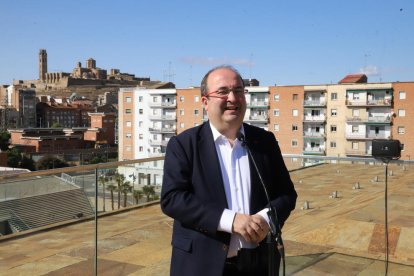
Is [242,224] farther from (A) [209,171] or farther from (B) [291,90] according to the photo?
(B) [291,90]

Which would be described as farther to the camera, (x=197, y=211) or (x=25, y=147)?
(x=25, y=147)

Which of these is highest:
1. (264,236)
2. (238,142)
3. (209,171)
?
(238,142)

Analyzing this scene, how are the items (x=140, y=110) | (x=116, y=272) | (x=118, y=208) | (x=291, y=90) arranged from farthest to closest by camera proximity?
(x=140, y=110) → (x=291, y=90) → (x=118, y=208) → (x=116, y=272)

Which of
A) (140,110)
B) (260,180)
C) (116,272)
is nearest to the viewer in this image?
(260,180)

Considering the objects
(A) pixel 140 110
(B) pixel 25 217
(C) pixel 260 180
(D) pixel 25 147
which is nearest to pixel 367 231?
(C) pixel 260 180

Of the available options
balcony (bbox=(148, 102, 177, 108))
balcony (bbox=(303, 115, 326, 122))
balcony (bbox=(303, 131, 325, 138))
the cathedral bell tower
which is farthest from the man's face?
the cathedral bell tower

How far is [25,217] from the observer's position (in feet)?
9.04

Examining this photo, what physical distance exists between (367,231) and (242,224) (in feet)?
8.48

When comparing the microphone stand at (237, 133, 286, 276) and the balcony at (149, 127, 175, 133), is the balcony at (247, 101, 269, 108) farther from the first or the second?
the microphone stand at (237, 133, 286, 276)

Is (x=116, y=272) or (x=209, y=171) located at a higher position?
(x=209, y=171)

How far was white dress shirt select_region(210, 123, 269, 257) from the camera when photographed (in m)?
1.67

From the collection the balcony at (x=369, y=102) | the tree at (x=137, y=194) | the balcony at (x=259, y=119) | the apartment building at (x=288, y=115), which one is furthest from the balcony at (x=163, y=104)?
the tree at (x=137, y=194)

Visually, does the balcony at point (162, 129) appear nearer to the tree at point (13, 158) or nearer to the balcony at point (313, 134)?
the balcony at point (313, 134)

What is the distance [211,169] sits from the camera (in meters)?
1.65
